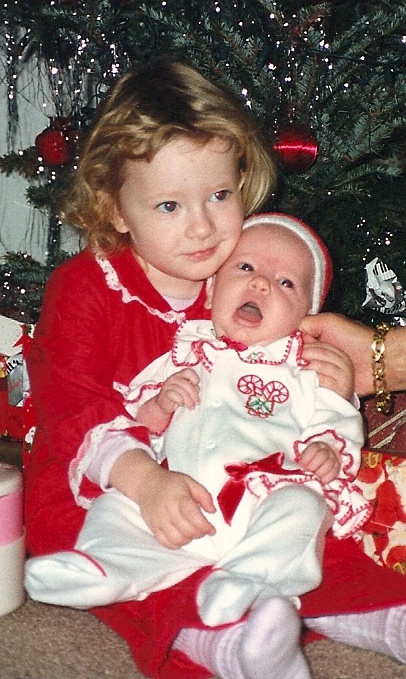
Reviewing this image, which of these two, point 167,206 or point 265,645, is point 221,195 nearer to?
point 167,206

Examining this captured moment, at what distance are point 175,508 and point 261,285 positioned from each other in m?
0.31

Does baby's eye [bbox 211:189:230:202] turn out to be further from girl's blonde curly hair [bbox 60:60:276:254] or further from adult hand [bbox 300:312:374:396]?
adult hand [bbox 300:312:374:396]

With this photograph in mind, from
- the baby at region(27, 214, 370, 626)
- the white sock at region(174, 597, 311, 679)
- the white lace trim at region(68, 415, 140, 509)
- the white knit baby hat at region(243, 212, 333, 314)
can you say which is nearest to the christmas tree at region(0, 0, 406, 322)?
the white knit baby hat at region(243, 212, 333, 314)

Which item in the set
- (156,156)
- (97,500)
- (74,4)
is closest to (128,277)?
(156,156)

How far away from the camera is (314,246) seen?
124cm

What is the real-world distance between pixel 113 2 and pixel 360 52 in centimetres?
46

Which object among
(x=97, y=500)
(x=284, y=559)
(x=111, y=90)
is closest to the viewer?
(x=284, y=559)

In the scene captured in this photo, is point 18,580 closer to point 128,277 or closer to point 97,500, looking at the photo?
point 97,500

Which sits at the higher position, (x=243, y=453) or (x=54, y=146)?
(x=54, y=146)

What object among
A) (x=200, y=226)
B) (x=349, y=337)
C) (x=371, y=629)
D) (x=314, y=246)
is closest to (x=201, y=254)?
(x=200, y=226)

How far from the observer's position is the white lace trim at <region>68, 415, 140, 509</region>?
1.16 meters

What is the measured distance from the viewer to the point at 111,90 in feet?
4.45

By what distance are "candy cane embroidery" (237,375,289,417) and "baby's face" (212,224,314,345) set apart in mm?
59

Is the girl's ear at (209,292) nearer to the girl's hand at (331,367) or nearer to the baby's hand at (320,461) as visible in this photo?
the girl's hand at (331,367)
